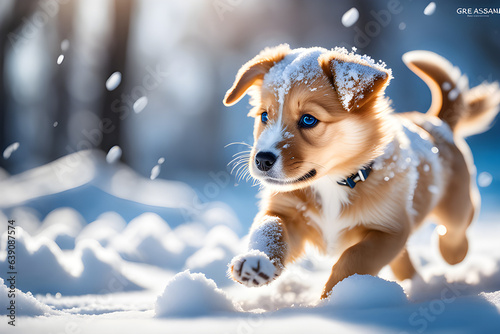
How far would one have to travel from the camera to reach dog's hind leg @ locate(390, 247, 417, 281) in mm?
2967

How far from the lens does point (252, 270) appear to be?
182 cm

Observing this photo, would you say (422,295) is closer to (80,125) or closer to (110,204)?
(110,204)

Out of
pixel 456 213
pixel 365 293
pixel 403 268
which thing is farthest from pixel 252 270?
pixel 456 213

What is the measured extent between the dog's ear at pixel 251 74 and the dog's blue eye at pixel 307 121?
464 millimetres

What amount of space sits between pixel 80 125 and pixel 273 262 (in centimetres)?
344

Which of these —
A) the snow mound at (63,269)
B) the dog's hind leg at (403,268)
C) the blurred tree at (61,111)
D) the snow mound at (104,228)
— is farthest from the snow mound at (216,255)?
the blurred tree at (61,111)

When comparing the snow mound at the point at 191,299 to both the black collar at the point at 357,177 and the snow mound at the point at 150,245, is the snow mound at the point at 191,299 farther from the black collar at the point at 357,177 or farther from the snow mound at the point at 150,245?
the snow mound at the point at 150,245

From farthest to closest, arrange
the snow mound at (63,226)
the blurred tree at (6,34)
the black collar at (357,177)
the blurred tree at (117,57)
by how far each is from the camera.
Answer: the blurred tree at (117,57) < the blurred tree at (6,34) < the snow mound at (63,226) < the black collar at (357,177)

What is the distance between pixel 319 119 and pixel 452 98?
179cm

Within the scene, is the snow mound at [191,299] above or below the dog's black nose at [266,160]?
below

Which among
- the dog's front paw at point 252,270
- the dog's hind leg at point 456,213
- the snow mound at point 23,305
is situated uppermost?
the dog's hind leg at point 456,213

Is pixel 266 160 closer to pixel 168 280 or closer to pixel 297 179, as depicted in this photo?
pixel 297 179

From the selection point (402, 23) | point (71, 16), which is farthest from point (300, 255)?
point (71, 16)

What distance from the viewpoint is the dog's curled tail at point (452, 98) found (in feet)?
10.8
